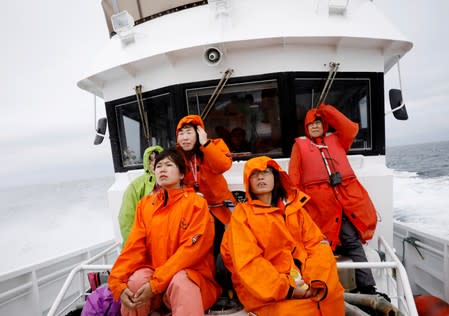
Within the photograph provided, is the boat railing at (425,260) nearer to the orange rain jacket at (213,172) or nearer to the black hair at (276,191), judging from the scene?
the black hair at (276,191)

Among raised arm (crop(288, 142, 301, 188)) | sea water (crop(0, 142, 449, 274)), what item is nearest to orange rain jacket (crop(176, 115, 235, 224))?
raised arm (crop(288, 142, 301, 188))

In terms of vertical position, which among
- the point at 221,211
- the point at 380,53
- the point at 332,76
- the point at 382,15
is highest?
the point at 382,15

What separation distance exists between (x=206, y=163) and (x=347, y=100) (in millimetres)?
2043

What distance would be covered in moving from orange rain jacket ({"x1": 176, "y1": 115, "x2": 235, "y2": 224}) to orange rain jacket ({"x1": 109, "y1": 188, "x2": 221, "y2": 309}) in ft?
1.38

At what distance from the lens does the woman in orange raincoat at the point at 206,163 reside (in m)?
2.54

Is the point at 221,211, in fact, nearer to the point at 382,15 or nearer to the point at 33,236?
the point at 382,15

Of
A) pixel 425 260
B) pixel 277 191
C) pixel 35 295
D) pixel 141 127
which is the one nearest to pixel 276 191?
pixel 277 191

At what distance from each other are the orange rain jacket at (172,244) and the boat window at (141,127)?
170 centimetres

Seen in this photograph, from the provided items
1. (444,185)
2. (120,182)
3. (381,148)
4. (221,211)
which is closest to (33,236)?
(120,182)

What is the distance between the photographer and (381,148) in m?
3.55

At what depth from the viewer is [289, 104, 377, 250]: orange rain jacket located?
274 centimetres

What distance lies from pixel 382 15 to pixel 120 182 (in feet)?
13.0

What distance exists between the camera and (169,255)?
2.09 metres

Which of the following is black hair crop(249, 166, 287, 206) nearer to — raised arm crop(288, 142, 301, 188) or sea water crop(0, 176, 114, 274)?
raised arm crop(288, 142, 301, 188)
